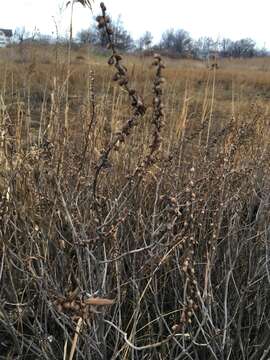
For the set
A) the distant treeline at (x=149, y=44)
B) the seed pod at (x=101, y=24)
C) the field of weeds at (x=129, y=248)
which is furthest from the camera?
the distant treeline at (x=149, y=44)

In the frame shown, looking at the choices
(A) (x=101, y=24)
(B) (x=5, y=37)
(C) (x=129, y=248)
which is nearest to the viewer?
(A) (x=101, y=24)

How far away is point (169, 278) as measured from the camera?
6.84 feet

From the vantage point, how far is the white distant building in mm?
3191

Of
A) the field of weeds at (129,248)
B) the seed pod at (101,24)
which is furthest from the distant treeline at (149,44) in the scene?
the seed pod at (101,24)

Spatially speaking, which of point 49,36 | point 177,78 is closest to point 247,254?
point 49,36

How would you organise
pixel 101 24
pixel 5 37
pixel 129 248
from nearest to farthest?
pixel 101 24
pixel 129 248
pixel 5 37

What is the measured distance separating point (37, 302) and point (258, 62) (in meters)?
5.85

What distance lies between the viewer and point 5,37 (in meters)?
3.24

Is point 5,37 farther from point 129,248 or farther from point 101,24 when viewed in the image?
point 101,24

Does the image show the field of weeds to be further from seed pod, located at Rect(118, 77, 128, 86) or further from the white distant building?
the white distant building

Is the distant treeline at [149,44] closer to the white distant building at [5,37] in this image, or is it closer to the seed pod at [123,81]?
the white distant building at [5,37]

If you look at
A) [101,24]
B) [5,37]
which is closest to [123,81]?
[101,24]

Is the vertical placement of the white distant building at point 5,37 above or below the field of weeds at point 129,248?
above

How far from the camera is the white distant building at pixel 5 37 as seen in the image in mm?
3191
